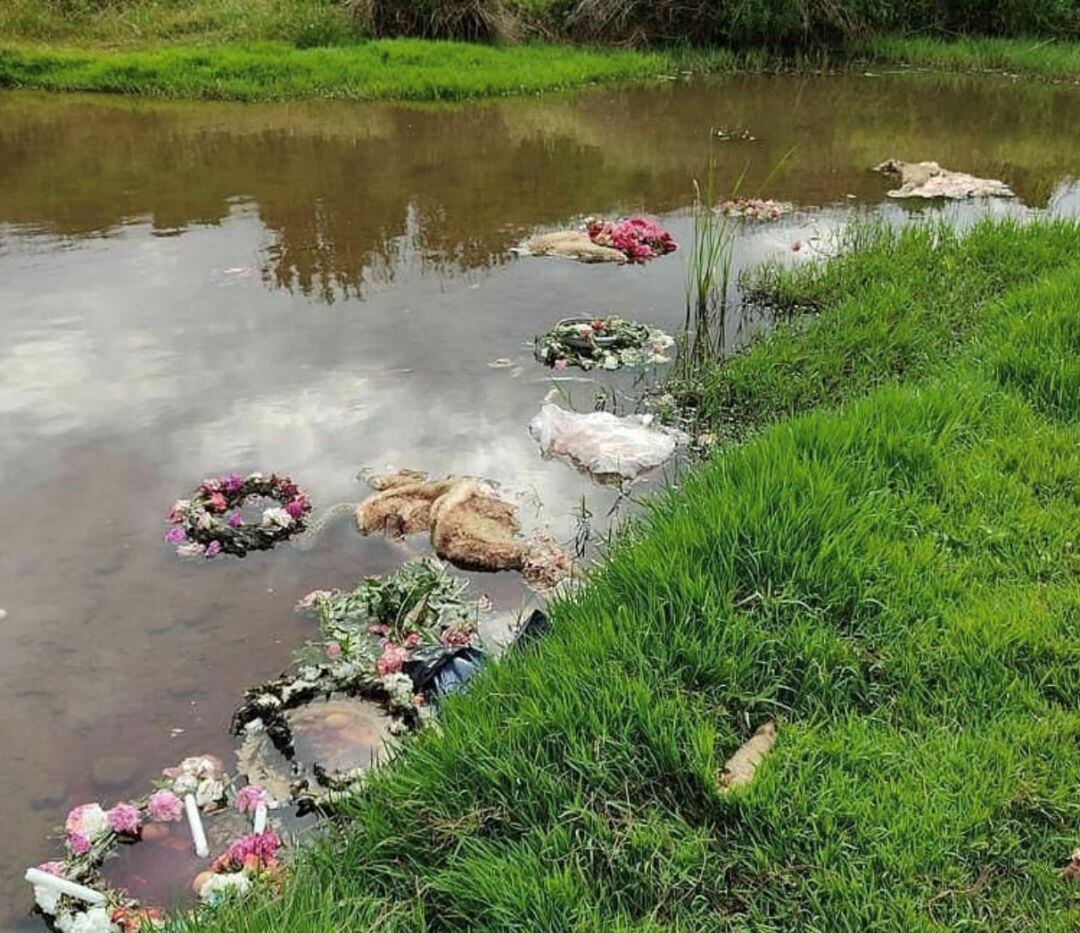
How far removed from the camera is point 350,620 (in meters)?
3.52

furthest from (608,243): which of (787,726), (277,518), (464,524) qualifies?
(787,726)

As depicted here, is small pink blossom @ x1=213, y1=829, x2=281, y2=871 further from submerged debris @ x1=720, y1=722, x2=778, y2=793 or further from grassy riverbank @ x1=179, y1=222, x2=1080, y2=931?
submerged debris @ x1=720, y1=722, x2=778, y2=793

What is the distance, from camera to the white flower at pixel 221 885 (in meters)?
2.31

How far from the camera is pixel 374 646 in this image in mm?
3381

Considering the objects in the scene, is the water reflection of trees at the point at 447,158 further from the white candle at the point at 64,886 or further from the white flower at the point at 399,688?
the white candle at the point at 64,886

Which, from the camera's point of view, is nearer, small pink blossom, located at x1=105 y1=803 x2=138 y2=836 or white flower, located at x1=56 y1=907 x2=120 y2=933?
white flower, located at x1=56 y1=907 x2=120 y2=933

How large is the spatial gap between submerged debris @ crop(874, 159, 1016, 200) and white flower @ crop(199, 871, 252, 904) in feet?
27.7

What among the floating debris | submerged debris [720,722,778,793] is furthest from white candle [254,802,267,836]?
the floating debris

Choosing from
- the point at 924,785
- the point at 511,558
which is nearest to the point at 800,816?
the point at 924,785

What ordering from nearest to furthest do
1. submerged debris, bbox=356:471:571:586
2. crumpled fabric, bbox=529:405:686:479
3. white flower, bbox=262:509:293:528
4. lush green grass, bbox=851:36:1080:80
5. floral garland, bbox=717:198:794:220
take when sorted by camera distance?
submerged debris, bbox=356:471:571:586, white flower, bbox=262:509:293:528, crumpled fabric, bbox=529:405:686:479, floral garland, bbox=717:198:794:220, lush green grass, bbox=851:36:1080:80

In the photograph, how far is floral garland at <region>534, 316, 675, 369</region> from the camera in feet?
18.5

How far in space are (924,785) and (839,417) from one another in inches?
69.9

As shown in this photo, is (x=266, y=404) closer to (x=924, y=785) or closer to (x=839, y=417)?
(x=839, y=417)

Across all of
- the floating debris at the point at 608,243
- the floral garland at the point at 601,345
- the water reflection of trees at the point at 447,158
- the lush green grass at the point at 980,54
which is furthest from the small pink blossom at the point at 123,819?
the lush green grass at the point at 980,54
